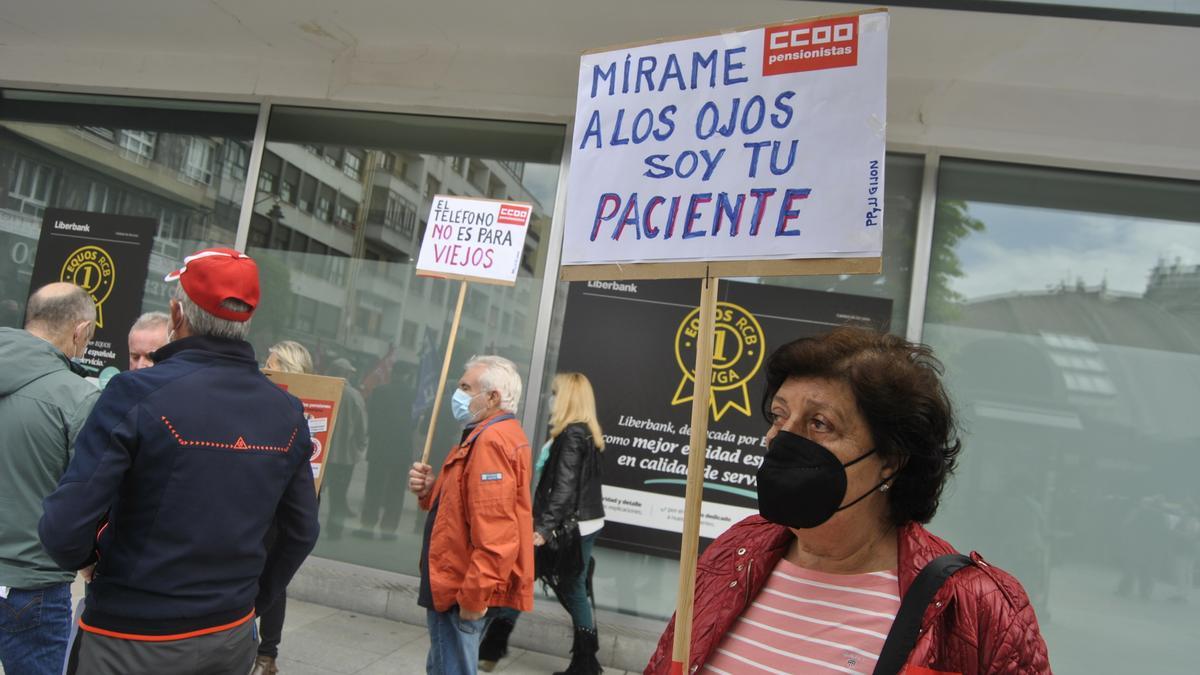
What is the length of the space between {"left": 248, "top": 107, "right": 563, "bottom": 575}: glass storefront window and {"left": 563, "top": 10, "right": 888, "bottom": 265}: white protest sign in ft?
13.1

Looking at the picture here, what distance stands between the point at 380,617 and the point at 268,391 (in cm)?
393

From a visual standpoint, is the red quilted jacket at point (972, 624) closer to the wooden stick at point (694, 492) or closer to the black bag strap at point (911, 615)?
the black bag strap at point (911, 615)

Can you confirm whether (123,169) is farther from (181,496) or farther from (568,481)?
(181,496)

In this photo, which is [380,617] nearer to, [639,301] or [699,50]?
[639,301]

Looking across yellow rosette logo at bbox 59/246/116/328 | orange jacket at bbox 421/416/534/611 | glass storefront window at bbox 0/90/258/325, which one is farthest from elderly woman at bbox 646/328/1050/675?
yellow rosette logo at bbox 59/246/116/328

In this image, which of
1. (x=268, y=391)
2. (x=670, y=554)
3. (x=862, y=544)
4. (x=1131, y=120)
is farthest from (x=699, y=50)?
(x=1131, y=120)

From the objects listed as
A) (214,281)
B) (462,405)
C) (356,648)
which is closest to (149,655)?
(214,281)

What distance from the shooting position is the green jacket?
2.74 m

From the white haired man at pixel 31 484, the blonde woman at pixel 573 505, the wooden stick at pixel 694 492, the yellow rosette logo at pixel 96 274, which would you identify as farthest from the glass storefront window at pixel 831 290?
Answer: the yellow rosette logo at pixel 96 274

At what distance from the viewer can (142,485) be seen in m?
2.12

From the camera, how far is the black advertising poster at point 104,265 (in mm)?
6902

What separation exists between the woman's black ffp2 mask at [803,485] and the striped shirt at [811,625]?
14cm

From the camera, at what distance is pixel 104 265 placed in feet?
22.9

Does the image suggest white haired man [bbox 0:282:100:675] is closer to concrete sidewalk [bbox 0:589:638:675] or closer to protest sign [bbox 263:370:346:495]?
protest sign [bbox 263:370:346:495]
